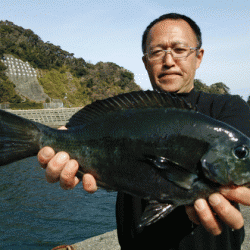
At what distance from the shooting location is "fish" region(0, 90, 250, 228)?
1.94m

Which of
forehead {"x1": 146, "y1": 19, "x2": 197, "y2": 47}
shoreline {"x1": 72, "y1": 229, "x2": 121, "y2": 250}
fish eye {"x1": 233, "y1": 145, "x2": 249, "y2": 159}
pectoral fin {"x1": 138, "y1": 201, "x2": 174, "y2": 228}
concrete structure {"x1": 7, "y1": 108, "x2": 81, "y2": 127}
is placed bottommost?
concrete structure {"x1": 7, "y1": 108, "x2": 81, "y2": 127}

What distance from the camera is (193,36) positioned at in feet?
10.7

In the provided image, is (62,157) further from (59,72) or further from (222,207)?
(59,72)

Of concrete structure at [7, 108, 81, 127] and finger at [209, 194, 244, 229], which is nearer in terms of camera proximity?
Result: finger at [209, 194, 244, 229]

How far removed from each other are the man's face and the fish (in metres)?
1.03

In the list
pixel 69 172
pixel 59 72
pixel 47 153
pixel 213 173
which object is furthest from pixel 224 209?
pixel 59 72

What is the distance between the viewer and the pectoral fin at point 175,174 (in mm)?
1952

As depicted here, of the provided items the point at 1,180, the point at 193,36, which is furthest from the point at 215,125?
the point at 1,180

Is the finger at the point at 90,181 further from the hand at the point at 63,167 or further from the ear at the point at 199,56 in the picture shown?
the ear at the point at 199,56

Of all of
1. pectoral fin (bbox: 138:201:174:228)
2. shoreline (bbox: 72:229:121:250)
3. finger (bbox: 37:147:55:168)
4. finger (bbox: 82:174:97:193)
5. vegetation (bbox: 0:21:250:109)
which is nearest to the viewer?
pectoral fin (bbox: 138:201:174:228)

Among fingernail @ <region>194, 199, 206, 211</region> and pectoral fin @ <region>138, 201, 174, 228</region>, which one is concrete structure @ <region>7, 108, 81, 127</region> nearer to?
pectoral fin @ <region>138, 201, 174, 228</region>

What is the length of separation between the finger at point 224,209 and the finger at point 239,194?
0.18ft

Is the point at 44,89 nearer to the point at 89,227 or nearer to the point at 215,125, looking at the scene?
the point at 89,227

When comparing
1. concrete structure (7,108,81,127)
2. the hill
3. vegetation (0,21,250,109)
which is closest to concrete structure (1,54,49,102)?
the hill
